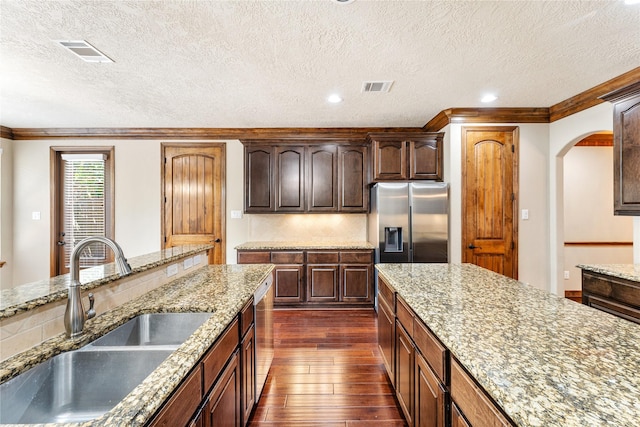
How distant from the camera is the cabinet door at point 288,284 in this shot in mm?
4195

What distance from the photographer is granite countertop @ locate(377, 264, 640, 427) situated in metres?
0.72

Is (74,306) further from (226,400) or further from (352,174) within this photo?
(352,174)

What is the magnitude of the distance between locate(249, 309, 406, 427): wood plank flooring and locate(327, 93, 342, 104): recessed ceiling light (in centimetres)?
260

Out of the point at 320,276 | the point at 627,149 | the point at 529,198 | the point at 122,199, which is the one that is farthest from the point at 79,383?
the point at 529,198

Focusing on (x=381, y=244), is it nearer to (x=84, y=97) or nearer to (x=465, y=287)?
(x=465, y=287)

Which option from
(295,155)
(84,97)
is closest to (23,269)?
(84,97)

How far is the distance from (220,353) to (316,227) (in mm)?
3621

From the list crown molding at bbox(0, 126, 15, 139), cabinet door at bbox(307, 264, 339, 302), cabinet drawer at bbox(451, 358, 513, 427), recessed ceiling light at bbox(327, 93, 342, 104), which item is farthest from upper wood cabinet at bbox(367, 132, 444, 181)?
crown molding at bbox(0, 126, 15, 139)

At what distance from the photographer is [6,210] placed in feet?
15.1

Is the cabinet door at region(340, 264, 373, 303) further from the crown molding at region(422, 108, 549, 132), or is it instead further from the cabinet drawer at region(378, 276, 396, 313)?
the crown molding at region(422, 108, 549, 132)

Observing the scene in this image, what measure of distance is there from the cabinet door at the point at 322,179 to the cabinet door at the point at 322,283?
887 mm

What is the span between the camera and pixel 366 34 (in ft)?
7.07

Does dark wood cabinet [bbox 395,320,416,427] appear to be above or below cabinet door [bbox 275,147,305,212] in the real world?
below

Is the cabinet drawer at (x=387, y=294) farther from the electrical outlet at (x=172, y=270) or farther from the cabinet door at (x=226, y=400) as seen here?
the electrical outlet at (x=172, y=270)
